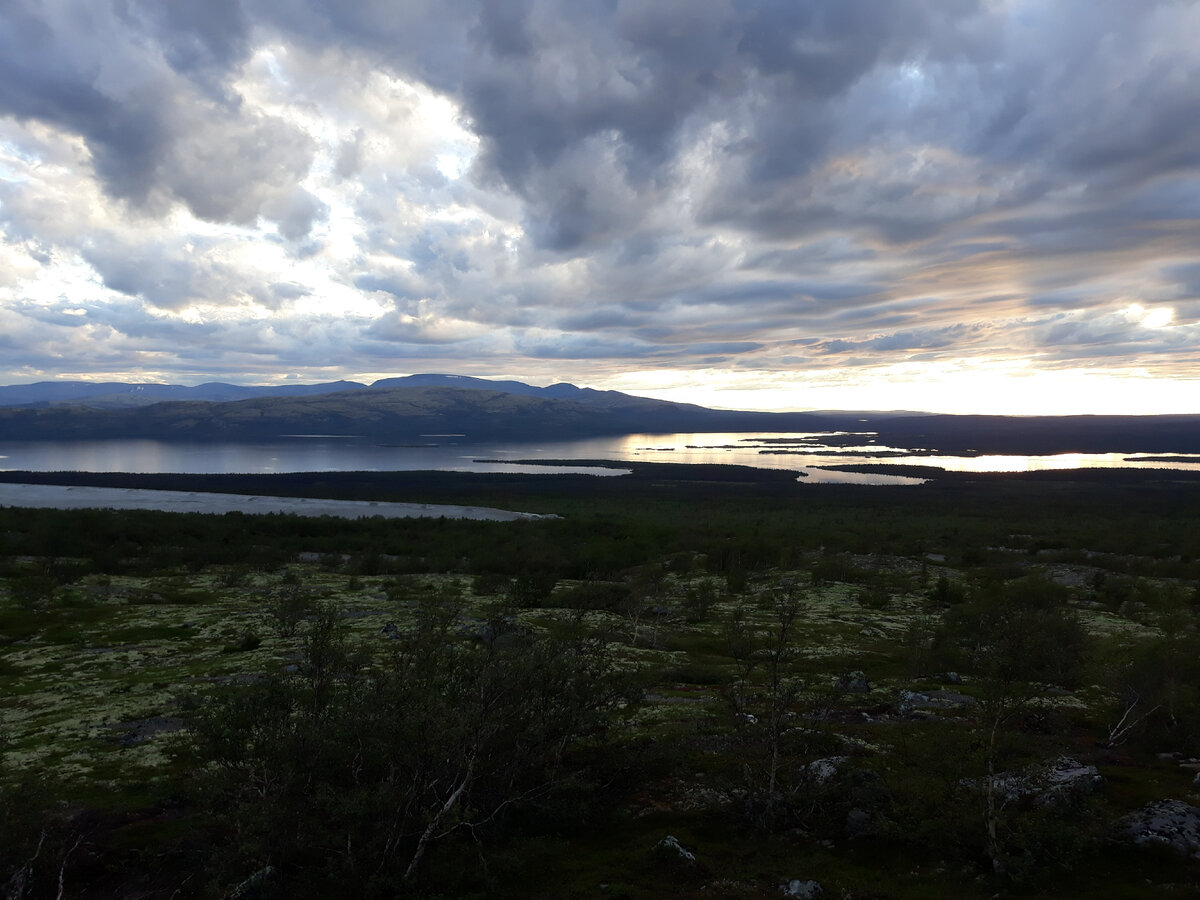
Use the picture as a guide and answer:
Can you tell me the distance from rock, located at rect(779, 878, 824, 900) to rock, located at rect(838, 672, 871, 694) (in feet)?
44.6

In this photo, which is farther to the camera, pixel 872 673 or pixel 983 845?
pixel 872 673

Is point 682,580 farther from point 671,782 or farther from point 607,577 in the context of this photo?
point 671,782

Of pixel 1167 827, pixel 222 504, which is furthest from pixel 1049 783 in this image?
pixel 222 504

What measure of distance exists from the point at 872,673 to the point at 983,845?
18.0m

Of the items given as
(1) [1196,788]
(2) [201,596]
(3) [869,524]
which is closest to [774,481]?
(3) [869,524]

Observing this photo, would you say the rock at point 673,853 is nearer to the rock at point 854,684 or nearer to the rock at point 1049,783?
the rock at point 1049,783

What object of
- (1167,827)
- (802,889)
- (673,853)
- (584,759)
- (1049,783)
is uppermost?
(1167,827)

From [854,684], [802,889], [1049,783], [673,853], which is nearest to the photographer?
[802,889]

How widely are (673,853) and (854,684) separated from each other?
48.4 feet

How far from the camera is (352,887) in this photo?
510 inches

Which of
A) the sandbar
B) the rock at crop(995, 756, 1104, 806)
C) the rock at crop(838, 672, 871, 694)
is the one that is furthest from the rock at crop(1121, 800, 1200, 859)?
the sandbar

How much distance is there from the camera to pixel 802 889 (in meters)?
12.2

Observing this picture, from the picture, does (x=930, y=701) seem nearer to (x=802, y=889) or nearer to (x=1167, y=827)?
(x=1167, y=827)

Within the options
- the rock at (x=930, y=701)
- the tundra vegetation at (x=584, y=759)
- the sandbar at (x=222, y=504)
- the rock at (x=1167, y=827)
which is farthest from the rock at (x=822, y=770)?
the sandbar at (x=222, y=504)
